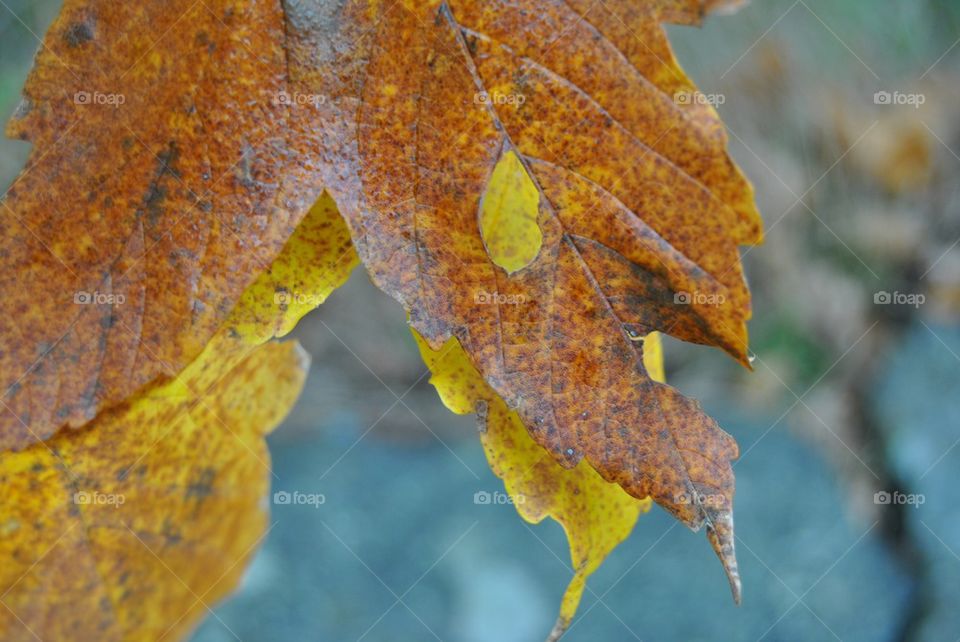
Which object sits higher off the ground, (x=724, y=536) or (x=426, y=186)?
(x=426, y=186)

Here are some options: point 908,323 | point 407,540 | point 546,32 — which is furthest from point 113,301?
point 908,323

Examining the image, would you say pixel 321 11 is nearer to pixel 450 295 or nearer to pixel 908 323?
pixel 450 295

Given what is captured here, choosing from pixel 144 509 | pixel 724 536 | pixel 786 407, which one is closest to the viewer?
pixel 724 536

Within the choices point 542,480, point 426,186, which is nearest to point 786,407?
point 542,480

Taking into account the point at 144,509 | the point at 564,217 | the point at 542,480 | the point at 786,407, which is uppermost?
the point at 564,217

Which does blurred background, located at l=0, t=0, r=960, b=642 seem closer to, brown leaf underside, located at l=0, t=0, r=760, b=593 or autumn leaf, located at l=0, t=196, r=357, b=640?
autumn leaf, located at l=0, t=196, r=357, b=640

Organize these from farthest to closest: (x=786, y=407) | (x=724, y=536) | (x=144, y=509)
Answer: (x=786, y=407) < (x=144, y=509) < (x=724, y=536)

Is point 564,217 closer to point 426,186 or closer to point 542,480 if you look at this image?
point 426,186
